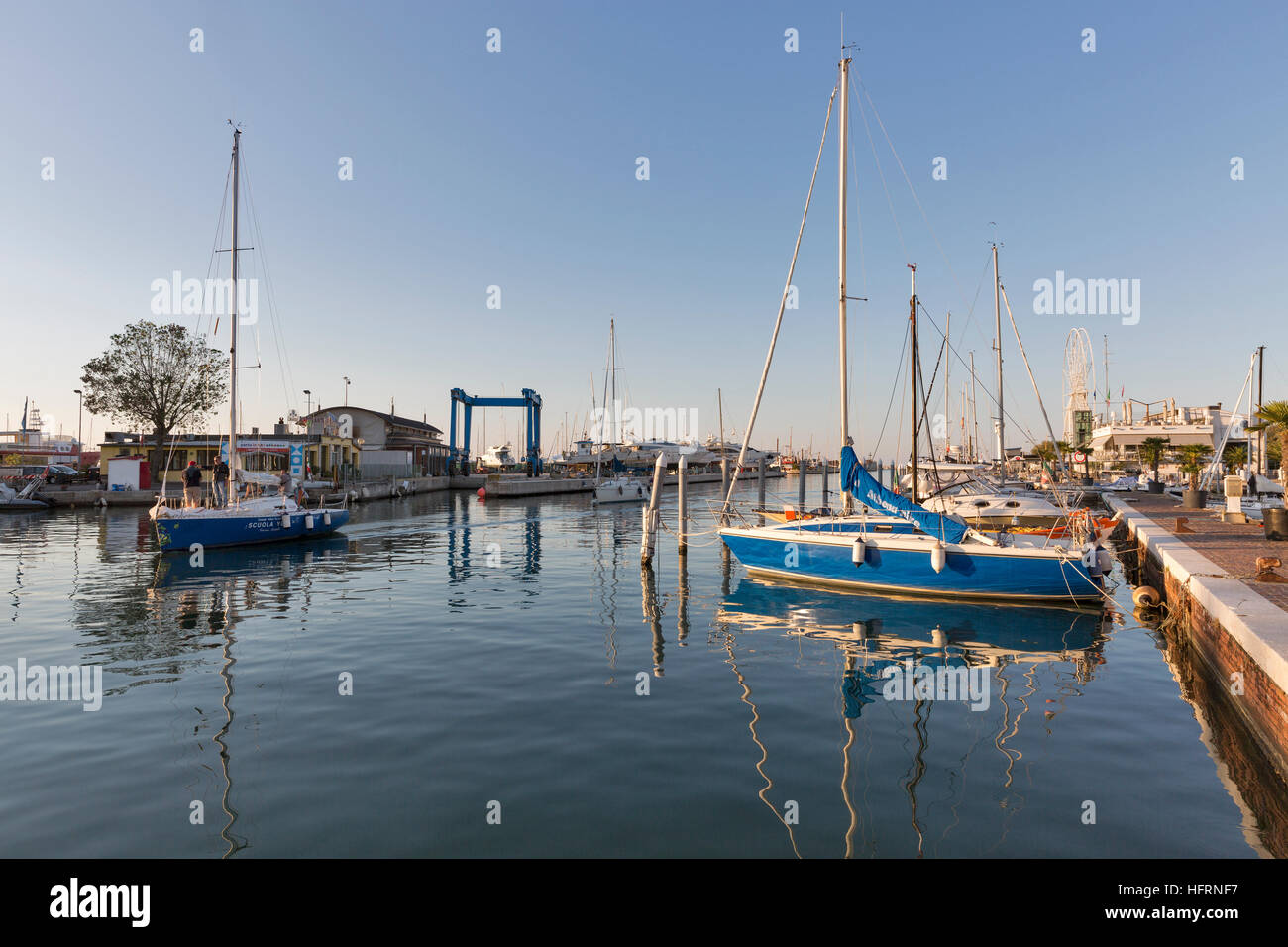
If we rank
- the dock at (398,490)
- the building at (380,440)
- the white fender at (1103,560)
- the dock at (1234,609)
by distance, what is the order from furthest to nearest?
the building at (380,440) → the dock at (398,490) → the white fender at (1103,560) → the dock at (1234,609)

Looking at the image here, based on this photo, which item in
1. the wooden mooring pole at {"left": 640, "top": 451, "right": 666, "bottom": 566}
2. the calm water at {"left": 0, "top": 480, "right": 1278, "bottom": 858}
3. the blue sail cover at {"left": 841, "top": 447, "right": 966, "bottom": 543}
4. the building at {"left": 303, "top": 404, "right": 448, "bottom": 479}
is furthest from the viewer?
the building at {"left": 303, "top": 404, "right": 448, "bottom": 479}

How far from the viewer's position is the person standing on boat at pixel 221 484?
26709mm

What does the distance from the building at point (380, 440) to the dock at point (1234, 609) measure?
6351 centimetres

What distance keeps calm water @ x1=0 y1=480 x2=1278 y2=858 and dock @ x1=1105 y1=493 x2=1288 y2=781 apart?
2.13 ft

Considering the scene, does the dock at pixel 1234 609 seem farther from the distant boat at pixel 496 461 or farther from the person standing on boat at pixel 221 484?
the distant boat at pixel 496 461

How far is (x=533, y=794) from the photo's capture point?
267 inches

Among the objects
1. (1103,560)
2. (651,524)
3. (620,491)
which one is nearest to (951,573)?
(1103,560)

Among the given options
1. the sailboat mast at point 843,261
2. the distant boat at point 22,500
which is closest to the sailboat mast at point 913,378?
the sailboat mast at point 843,261

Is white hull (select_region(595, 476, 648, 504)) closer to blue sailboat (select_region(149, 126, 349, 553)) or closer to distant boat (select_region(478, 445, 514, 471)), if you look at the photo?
blue sailboat (select_region(149, 126, 349, 553))

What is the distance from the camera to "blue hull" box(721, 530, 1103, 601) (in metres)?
15.3

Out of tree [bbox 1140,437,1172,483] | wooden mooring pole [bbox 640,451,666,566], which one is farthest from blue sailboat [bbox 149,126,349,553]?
tree [bbox 1140,437,1172,483]

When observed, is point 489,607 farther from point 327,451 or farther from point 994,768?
point 327,451
